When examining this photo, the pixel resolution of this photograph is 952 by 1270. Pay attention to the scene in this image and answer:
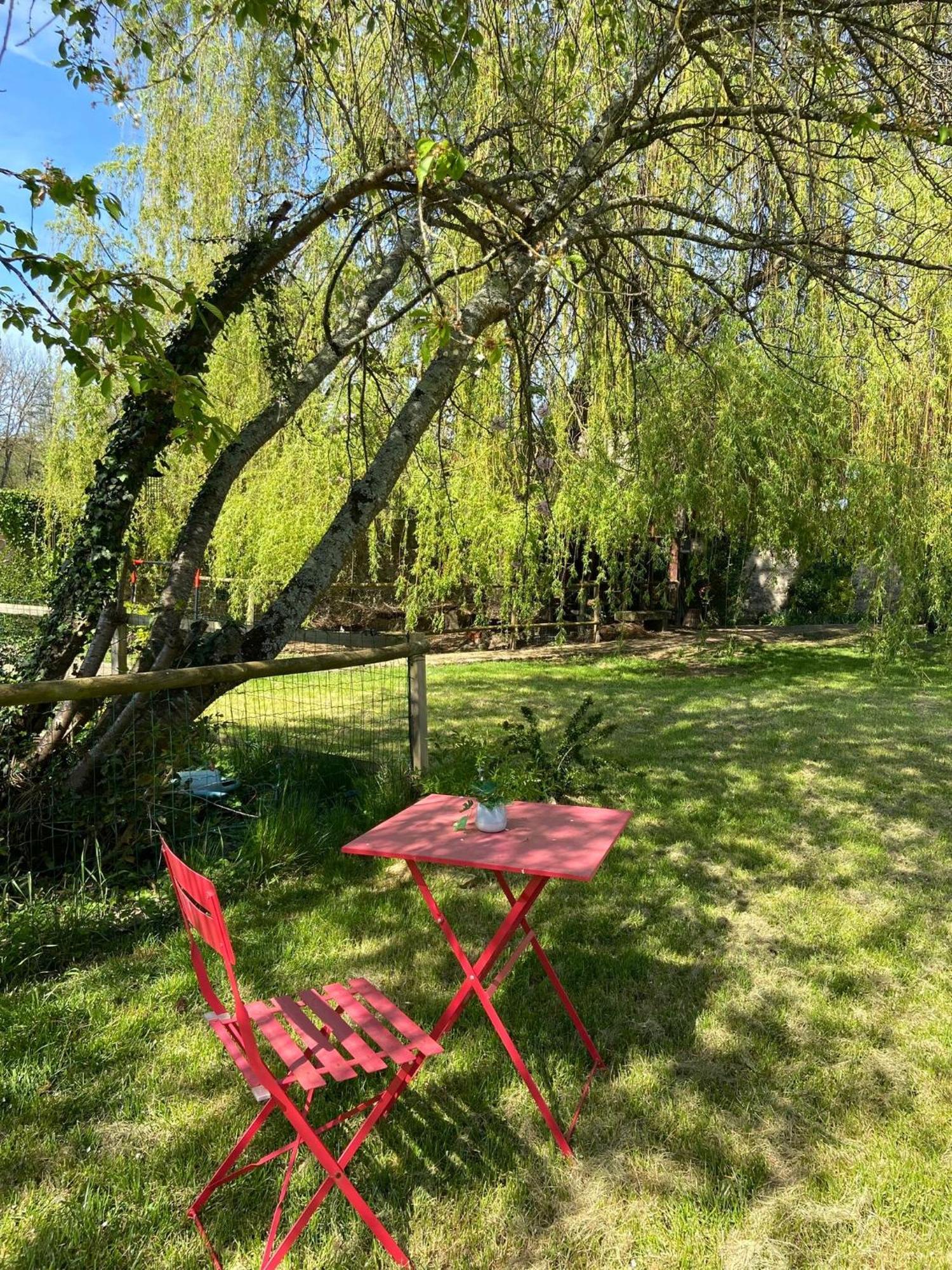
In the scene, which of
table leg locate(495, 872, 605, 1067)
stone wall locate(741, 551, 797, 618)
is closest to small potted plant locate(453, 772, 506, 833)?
table leg locate(495, 872, 605, 1067)

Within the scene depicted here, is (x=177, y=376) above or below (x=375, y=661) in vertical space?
above

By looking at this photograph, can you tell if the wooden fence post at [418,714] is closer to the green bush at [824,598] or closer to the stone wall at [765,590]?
the green bush at [824,598]

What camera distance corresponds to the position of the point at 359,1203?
6.33 feet

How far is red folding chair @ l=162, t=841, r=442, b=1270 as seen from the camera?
194cm

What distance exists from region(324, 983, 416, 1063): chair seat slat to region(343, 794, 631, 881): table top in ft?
1.34

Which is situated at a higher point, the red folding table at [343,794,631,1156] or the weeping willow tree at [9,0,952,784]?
the weeping willow tree at [9,0,952,784]

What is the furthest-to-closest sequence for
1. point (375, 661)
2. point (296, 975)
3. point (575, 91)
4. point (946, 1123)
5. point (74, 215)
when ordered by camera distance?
point (74, 215) → point (575, 91) → point (375, 661) → point (296, 975) → point (946, 1123)

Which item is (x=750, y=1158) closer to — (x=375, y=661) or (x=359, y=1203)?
(x=359, y=1203)

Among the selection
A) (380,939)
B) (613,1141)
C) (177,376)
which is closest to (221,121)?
(177,376)

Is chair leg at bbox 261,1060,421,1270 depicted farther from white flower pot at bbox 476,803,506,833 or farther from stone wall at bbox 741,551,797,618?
stone wall at bbox 741,551,797,618

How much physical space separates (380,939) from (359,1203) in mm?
1783

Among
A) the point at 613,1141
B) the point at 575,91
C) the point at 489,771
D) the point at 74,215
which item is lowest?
the point at 613,1141

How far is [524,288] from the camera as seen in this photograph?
173 inches

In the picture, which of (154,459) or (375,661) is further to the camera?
(375,661)
